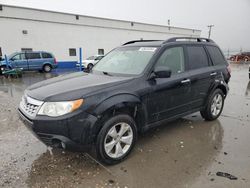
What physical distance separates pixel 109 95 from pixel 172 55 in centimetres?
167

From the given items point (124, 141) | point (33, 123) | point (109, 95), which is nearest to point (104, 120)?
point (109, 95)

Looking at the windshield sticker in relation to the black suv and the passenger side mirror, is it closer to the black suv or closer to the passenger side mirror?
the black suv

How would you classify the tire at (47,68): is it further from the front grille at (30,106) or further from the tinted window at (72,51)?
the front grille at (30,106)

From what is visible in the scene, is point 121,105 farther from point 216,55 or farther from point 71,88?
point 216,55

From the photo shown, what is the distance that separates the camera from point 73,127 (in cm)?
266

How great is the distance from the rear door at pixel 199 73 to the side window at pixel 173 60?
0.20m

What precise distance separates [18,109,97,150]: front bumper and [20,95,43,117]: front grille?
124 millimetres

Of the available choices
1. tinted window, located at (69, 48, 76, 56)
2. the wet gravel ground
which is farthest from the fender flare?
tinted window, located at (69, 48, 76, 56)

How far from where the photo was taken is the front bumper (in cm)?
263

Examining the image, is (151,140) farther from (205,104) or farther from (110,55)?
(110,55)

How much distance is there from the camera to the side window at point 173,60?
3.70 metres

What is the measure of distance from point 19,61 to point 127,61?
47.6ft

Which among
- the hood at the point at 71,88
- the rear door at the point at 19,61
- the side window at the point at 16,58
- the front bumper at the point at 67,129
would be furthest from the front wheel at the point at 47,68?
the front bumper at the point at 67,129

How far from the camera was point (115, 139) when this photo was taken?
3.08 meters
